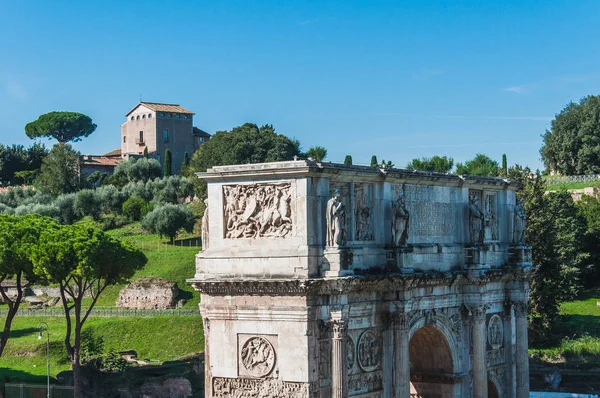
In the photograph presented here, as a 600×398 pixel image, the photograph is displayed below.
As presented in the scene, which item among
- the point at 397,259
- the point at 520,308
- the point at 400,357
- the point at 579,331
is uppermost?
the point at 397,259

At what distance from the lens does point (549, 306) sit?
55.5 m

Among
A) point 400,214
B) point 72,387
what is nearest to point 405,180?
point 400,214

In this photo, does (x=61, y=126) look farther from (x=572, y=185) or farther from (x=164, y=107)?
(x=572, y=185)

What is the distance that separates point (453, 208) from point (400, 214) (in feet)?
14.7

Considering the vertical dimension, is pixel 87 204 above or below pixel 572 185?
below

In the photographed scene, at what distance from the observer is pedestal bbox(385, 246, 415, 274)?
3012 cm

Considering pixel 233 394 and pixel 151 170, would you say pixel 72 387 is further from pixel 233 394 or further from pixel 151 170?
pixel 151 170

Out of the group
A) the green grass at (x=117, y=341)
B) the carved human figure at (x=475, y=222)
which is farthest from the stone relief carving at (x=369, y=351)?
the green grass at (x=117, y=341)

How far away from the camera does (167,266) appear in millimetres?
71625

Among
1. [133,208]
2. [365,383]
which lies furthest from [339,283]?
[133,208]

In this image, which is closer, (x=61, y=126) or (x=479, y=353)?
(x=479, y=353)

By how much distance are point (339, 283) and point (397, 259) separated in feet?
11.3

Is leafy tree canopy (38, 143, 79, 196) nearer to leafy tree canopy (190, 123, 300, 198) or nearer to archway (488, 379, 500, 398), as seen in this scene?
leafy tree canopy (190, 123, 300, 198)

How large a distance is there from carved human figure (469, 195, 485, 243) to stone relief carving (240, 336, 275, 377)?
9893 millimetres
